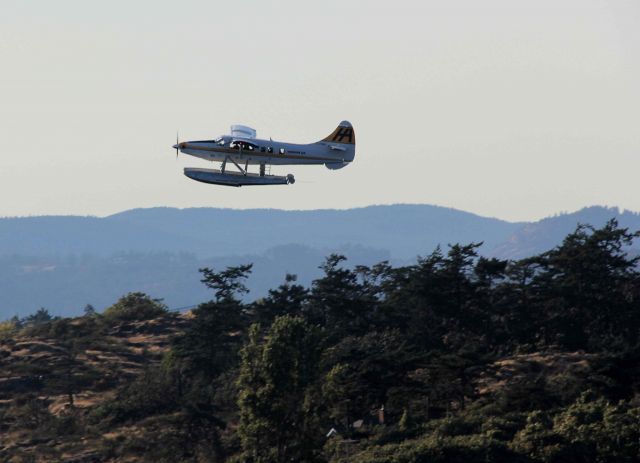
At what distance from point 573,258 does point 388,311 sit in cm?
1648

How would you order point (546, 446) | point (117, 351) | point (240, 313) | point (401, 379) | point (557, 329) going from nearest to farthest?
point (546, 446) < point (401, 379) < point (557, 329) < point (240, 313) < point (117, 351)

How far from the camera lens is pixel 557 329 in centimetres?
10662

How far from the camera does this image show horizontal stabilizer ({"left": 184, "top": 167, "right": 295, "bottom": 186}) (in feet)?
282

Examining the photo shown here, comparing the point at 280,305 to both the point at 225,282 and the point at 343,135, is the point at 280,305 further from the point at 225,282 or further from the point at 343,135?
the point at 343,135

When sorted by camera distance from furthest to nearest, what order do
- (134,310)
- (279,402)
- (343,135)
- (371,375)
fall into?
1. (134,310)
2. (343,135)
3. (371,375)
4. (279,402)

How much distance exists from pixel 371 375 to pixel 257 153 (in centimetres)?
1771

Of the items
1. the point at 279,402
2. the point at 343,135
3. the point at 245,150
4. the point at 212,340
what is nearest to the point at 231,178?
the point at 245,150

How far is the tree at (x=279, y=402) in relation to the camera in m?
73.1

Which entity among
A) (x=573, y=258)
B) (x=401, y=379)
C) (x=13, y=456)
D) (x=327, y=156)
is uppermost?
(x=327, y=156)

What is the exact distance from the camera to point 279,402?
73.8 metres

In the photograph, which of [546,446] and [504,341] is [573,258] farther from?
[546,446]

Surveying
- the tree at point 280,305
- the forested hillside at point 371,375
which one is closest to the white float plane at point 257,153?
the forested hillside at point 371,375

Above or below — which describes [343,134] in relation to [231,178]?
above

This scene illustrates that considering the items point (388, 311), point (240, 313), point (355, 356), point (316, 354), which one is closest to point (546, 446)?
point (316, 354)
